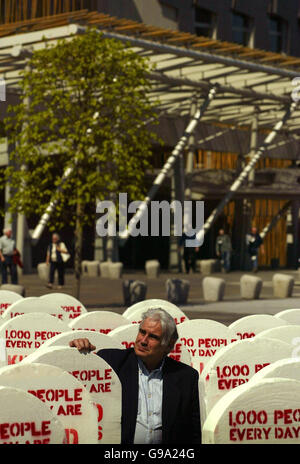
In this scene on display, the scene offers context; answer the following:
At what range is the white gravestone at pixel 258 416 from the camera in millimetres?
5684

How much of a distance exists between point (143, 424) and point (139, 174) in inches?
750

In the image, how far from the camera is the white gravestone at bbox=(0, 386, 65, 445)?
5406 millimetres

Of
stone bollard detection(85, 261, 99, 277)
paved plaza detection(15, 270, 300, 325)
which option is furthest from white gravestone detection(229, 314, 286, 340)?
stone bollard detection(85, 261, 99, 277)

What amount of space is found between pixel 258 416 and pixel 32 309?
20.2 ft

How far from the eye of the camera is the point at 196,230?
50.6 m

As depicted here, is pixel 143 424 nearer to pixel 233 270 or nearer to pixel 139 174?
pixel 139 174

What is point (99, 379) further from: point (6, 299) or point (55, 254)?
point (55, 254)

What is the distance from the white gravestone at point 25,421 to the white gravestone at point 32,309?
5726 mm

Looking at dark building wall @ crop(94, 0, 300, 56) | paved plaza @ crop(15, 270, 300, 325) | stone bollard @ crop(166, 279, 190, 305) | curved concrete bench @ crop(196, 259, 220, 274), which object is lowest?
curved concrete bench @ crop(196, 259, 220, 274)

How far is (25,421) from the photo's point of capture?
5477 mm

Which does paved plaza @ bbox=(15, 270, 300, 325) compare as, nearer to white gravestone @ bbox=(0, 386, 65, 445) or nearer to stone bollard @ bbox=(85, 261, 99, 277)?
stone bollard @ bbox=(85, 261, 99, 277)

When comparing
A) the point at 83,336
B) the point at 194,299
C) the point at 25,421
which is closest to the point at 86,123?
the point at 194,299

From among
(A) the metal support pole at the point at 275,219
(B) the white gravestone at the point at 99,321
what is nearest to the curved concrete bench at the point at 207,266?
(A) the metal support pole at the point at 275,219

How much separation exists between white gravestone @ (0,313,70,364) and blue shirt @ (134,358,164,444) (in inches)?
136
